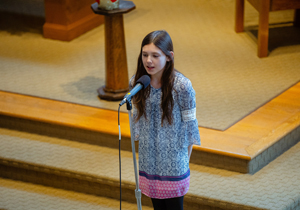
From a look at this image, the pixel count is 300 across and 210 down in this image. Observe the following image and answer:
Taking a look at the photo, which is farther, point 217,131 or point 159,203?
point 217,131

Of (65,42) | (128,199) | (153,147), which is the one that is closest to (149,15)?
(65,42)

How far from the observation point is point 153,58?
1908 millimetres

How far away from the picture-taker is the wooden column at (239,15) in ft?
16.0

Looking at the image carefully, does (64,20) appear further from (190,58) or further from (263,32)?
(263,32)

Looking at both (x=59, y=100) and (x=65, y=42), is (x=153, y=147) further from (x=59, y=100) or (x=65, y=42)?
(x=65, y=42)

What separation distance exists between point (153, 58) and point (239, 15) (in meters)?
3.22

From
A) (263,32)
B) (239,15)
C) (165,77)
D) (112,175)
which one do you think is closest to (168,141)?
(165,77)

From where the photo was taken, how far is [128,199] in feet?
9.75

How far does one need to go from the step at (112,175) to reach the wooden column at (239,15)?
6.67ft

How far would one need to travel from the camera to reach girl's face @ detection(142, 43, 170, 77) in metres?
1.90

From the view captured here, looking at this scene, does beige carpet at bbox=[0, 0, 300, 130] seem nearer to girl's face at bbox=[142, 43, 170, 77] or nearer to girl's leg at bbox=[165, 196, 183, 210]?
girl's leg at bbox=[165, 196, 183, 210]

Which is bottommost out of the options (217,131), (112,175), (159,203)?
(112,175)

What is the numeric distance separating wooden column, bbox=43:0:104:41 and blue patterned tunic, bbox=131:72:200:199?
120 inches

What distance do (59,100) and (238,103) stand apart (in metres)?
1.36
